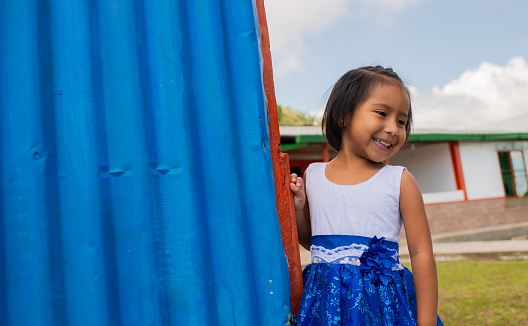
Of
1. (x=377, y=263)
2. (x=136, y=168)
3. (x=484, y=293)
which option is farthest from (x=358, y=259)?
(x=484, y=293)

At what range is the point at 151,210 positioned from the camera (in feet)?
4.64

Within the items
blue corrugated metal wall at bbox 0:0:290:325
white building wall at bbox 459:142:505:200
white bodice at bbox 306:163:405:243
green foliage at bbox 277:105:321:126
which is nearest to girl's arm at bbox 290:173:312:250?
white bodice at bbox 306:163:405:243

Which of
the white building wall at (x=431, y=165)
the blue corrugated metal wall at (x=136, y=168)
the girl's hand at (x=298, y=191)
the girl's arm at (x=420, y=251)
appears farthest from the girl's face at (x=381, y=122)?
the white building wall at (x=431, y=165)

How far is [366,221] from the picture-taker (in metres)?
1.59

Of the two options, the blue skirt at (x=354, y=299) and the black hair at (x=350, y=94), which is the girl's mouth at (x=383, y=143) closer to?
the black hair at (x=350, y=94)

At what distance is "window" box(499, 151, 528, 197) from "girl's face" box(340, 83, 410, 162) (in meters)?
16.0

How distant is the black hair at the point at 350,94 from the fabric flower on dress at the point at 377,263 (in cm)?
51

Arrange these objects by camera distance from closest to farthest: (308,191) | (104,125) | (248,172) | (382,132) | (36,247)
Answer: (36,247) < (104,125) < (248,172) < (382,132) < (308,191)

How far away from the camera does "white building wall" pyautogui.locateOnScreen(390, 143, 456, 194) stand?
14844mm

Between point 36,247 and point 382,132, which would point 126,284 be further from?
point 382,132

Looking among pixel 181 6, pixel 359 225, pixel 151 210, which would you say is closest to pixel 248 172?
pixel 151 210

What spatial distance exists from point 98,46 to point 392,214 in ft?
3.92

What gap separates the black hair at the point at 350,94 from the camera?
1702 mm

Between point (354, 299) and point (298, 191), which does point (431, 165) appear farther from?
point (354, 299)
